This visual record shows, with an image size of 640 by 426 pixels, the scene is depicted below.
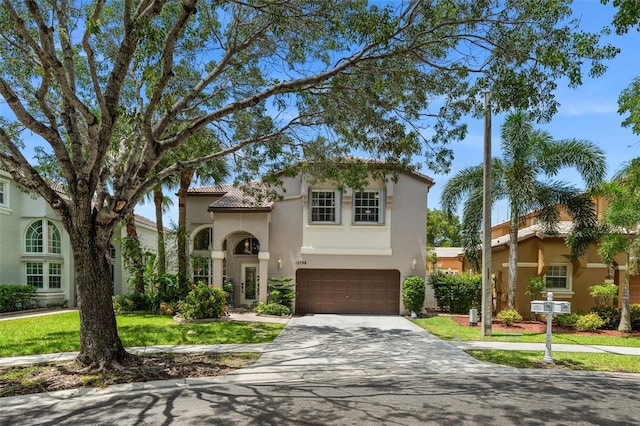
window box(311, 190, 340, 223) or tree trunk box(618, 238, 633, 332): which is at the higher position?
window box(311, 190, 340, 223)

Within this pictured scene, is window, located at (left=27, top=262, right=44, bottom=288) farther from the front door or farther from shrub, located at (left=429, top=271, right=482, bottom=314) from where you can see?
shrub, located at (left=429, top=271, right=482, bottom=314)

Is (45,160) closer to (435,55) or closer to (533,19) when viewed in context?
(435,55)

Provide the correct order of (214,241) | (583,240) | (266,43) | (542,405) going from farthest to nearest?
(214,241)
(583,240)
(266,43)
(542,405)

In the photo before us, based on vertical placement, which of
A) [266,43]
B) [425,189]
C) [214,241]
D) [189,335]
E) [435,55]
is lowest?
[189,335]

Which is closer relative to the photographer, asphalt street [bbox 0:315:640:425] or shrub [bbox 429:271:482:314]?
asphalt street [bbox 0:315:640:425]

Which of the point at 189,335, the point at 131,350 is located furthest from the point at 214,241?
the point at 131,350

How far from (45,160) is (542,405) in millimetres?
16379

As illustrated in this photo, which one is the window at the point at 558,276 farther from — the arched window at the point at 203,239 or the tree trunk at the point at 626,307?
the arched window at the point at 203,239

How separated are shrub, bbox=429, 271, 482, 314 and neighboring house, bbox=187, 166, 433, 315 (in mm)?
1275

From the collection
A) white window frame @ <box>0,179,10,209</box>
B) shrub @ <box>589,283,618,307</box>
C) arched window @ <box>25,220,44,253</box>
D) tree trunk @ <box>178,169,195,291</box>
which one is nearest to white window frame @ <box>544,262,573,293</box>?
shrub @ <box>589,283,618,307</box>

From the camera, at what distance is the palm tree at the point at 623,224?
13.4 m

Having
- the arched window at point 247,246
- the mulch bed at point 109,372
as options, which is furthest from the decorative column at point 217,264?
the mulch bed at point 109,372

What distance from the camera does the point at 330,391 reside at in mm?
7055

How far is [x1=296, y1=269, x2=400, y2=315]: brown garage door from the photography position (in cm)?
1881
